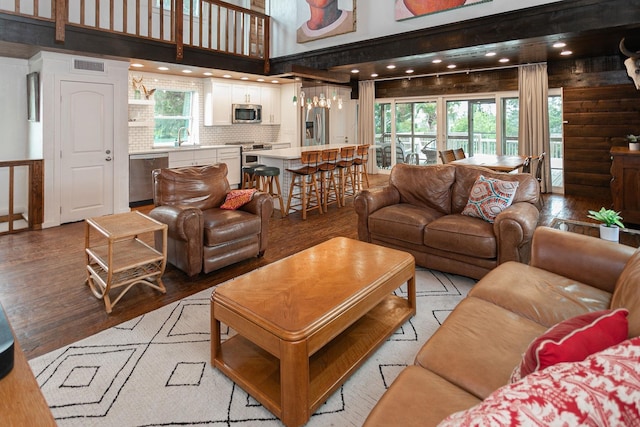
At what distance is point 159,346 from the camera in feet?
7.99

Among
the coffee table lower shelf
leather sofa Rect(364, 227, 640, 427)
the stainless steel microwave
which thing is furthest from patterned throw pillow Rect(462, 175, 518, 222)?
the stainless steel microwave

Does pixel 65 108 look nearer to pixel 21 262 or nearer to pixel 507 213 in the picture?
pixel 21 262

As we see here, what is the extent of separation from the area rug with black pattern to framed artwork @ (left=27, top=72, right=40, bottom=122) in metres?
4.26

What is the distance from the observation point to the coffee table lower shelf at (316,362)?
188 centimetres

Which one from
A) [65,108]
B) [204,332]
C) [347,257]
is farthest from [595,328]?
[65,108]

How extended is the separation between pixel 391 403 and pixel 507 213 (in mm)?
2421

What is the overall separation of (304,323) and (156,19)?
7.19 m

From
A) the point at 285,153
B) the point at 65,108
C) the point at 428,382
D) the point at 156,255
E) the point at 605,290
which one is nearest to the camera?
the point at 428,382

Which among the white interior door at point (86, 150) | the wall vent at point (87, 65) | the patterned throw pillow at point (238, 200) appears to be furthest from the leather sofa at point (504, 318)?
the wall vent at point (87, 65)

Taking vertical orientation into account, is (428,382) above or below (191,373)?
above

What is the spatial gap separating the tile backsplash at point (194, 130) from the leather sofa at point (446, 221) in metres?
5.09

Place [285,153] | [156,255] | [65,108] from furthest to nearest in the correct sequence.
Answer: [285,153] < [65,108] < [156,255]

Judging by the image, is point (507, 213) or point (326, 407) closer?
point (326, 407)

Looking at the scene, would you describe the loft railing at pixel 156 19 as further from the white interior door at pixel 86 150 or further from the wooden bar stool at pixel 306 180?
the wooden bar stool at pixel 306 180
